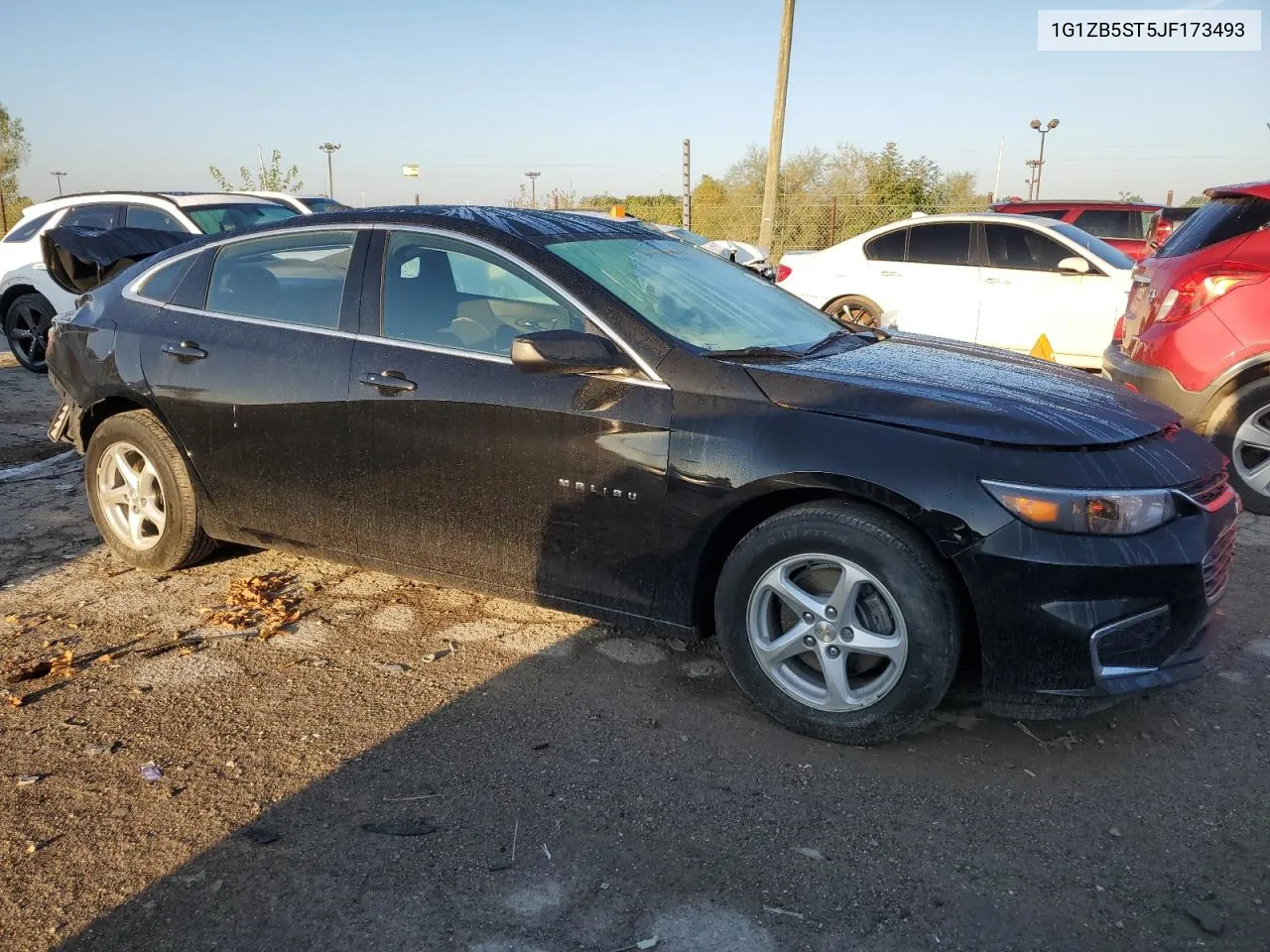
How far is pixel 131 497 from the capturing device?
471cm

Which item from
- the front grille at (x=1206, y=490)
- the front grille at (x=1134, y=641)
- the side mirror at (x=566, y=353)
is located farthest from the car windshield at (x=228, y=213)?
the front grille at (x=1134, y=641)

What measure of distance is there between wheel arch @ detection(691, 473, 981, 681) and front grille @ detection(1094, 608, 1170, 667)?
36 centimetres

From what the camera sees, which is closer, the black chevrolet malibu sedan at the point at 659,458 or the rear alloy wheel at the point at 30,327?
the black chevrolet malibu sedan at the point at 659,458

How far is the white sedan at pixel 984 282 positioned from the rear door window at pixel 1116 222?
6809 millimetres

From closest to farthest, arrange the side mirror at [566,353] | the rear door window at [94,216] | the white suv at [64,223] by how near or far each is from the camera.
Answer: the side mirror at [566,353]
the white suv at [64,223]
the rear door window at [94,216]

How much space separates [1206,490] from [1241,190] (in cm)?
345

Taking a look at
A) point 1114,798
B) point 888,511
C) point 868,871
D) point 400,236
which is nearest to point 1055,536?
point 888,511

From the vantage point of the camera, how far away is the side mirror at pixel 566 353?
136 inches

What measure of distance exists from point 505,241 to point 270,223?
1.27 m

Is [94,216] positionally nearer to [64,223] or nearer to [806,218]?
[64,223]

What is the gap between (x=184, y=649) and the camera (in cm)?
400

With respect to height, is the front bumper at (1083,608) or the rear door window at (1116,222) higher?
the rear door window at (1116,222)

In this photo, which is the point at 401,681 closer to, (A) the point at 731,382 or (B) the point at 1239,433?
(A) the point at 731,382

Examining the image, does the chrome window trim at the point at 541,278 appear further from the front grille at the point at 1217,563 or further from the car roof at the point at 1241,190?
the car roof at the point at 1241,190
